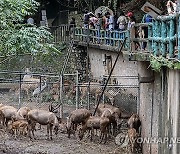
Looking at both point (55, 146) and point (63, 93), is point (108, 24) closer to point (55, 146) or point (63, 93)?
point (63, 93)

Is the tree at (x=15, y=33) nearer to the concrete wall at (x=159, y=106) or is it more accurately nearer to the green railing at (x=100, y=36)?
the concrete wall at (x=159, y=106)

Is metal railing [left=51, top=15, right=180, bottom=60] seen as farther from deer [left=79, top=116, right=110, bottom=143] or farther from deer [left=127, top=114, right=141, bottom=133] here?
deer [left=79, top=116, right=110, bottom=143]

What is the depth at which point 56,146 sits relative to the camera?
611 inches

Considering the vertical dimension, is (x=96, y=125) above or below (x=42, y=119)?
below

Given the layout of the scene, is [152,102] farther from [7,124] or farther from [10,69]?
[10,69]

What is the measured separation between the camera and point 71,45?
2747 centimetres

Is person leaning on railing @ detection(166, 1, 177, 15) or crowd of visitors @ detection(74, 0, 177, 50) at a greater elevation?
crowd of visitors @ detection(74, 0, 177, 50)

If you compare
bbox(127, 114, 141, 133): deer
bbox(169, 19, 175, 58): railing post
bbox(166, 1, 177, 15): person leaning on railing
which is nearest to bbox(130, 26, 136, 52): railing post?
bbox(166, 1, 177, 15): person leaning on railing

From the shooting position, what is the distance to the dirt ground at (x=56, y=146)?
48.8ft

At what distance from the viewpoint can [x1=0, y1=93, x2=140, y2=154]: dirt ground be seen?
14.9 metres

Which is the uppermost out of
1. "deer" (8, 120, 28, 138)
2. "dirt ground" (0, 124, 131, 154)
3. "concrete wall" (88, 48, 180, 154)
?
"concrete wall" (88, 48, 180, 154)

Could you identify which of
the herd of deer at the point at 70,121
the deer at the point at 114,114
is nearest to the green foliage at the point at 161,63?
the herd of deer at the point at 70,121

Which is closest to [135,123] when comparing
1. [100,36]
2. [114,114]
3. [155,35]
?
[114,114]

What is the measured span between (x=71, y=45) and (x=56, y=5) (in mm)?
11013
